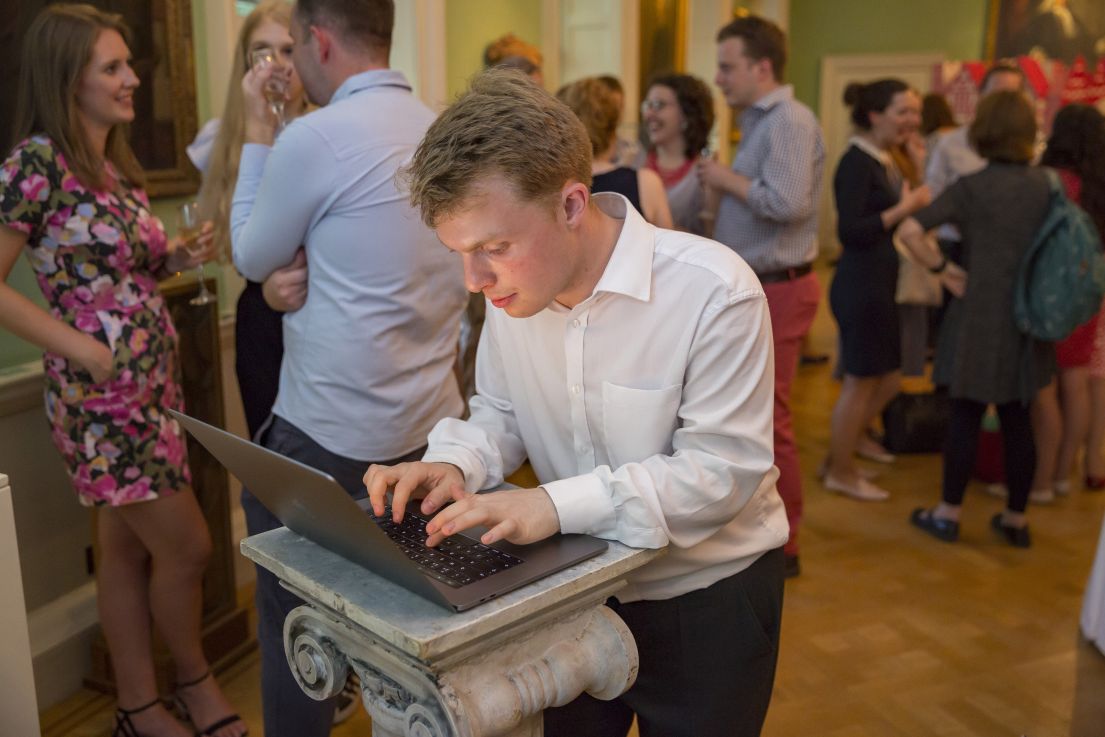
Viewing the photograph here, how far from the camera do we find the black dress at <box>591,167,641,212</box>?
10.1 ft

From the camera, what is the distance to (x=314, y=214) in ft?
6.42

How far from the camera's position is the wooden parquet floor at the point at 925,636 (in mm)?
2682

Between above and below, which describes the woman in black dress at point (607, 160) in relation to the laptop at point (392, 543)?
above

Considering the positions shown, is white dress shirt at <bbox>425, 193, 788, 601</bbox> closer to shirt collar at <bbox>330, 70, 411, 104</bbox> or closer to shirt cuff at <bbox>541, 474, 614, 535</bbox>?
shirt cuff at <bbox>541, 474, 614, 535</bbox>

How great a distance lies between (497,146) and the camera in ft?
3.90

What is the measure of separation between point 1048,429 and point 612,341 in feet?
10.9

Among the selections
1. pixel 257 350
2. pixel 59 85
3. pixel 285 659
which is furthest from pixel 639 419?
pixel 59 85

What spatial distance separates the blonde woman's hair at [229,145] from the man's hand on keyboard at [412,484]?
1.58 meters

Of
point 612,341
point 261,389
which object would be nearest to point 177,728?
point 261,389

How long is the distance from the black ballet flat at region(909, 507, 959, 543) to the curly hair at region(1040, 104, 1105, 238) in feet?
4.38

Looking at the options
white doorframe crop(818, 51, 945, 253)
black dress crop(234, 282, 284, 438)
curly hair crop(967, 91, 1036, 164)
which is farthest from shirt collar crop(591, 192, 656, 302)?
white doorframe crop(818, 51, 945, 253)

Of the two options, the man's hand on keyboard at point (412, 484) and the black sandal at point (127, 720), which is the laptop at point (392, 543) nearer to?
the man's hand on keyboard at point (412, 484)

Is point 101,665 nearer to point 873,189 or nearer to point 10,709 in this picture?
point 10,709

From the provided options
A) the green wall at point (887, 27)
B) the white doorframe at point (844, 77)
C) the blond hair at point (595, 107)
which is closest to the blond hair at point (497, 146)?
the blond hair at point (595, 107)
